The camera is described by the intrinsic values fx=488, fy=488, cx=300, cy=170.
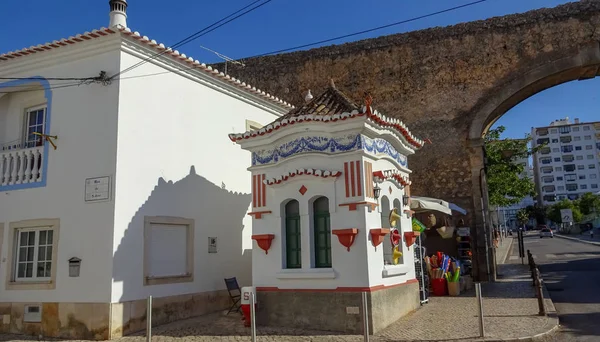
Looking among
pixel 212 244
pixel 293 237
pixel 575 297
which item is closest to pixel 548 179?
pixel 575 297

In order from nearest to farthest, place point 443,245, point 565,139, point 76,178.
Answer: point 76,178 → point 443,245 → point 565,139

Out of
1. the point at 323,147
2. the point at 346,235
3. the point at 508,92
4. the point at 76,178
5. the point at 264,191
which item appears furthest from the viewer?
the point at 508,92

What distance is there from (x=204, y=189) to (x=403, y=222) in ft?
15.0

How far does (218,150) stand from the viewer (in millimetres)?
11953

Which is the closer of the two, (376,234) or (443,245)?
(376,234)

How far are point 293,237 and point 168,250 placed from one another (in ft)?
9.01

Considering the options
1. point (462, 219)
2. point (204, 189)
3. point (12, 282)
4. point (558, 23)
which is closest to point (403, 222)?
point (204, 189)

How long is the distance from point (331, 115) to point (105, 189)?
174 inches

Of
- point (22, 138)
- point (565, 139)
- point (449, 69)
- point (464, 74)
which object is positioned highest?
point (565, 139)

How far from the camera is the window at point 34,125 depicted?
34.6ft

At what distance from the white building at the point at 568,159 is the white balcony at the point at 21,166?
97273 mm

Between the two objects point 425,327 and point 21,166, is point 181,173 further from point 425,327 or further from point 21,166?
point 425,327

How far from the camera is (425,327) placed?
8586mm

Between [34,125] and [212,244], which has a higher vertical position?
[34,125]
